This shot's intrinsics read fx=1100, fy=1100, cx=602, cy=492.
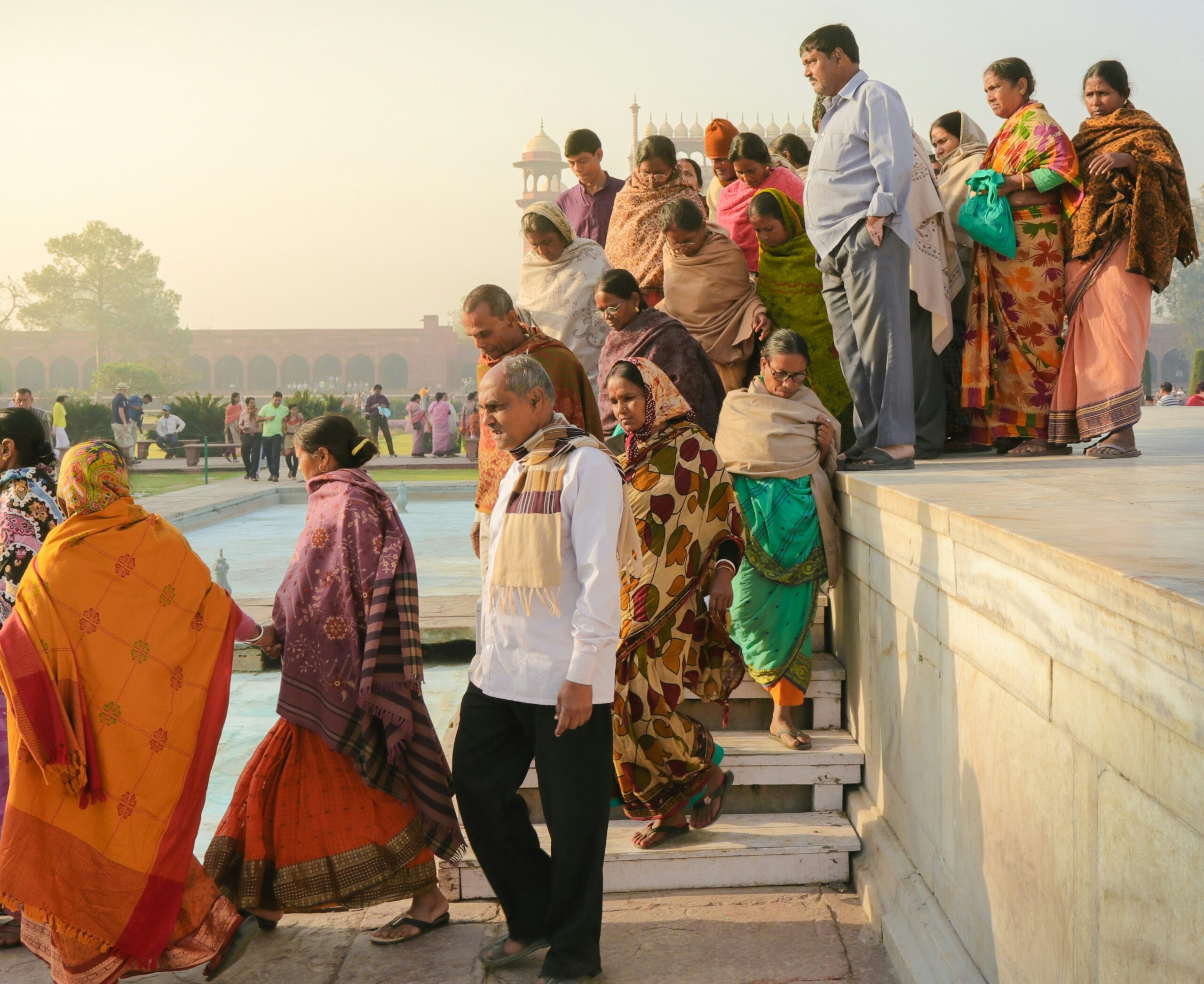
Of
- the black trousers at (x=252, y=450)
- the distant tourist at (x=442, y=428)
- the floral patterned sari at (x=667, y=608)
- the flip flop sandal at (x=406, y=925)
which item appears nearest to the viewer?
the flip flop sandal at (x=406, y=925)

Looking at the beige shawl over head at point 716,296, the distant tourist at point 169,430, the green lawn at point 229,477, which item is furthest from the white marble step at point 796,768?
the distant tourist at point 169,430

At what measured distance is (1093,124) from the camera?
4.22 meters

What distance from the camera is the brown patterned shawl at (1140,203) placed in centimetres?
396

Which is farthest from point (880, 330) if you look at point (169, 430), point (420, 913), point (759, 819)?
point (169, 430)

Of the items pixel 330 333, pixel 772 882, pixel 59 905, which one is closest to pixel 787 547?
pixel 772 882

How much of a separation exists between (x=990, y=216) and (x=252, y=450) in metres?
14.9

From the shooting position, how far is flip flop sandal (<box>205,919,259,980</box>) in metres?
2.77

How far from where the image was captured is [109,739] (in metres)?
2.63

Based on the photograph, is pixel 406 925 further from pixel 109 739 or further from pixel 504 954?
pixel 109 739

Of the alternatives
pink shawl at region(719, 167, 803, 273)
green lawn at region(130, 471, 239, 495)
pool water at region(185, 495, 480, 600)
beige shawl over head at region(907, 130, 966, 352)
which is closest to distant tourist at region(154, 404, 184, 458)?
green lawn at region(130, 471, 239, 495)

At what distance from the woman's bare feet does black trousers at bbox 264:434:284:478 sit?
14.9 metres

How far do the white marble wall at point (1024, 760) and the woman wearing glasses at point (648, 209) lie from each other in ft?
7.39

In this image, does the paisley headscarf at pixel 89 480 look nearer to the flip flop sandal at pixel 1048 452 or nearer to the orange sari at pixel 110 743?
the orange sari at pixel 110 743

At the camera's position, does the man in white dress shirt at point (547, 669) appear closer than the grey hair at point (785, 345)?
Yes
